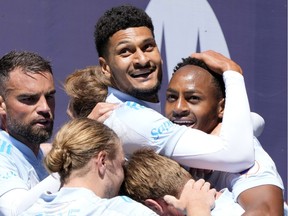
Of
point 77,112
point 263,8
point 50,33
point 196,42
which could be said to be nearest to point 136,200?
point 77,112

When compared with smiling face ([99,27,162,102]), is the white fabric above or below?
below

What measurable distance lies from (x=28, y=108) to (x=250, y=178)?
823 millimetres

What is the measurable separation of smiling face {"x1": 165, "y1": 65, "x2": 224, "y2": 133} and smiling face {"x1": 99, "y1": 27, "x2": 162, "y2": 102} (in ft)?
0.24

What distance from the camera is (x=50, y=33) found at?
389 centimetres

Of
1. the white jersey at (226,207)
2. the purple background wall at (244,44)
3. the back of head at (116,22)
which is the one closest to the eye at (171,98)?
the back of head at (116,22)

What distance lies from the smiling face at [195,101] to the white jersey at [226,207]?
272 millimetres

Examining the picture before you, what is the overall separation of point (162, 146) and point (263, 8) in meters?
1.94

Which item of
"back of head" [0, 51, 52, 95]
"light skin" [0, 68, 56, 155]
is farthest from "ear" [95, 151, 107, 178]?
"back of head" [0, 51, 52, 95]

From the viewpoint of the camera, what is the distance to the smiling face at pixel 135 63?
292 centimetres

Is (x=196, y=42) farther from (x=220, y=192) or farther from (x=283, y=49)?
(x=220, y=192)

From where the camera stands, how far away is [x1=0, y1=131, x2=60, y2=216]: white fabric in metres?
2.81

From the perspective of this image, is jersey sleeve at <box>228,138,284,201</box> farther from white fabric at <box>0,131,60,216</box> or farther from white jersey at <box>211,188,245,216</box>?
white fabric at <box>0,131,60,216</box>

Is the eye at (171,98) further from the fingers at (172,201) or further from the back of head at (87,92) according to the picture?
the fingers at (172,201)

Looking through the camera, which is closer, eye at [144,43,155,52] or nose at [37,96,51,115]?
eye at [144,43,155,52]
